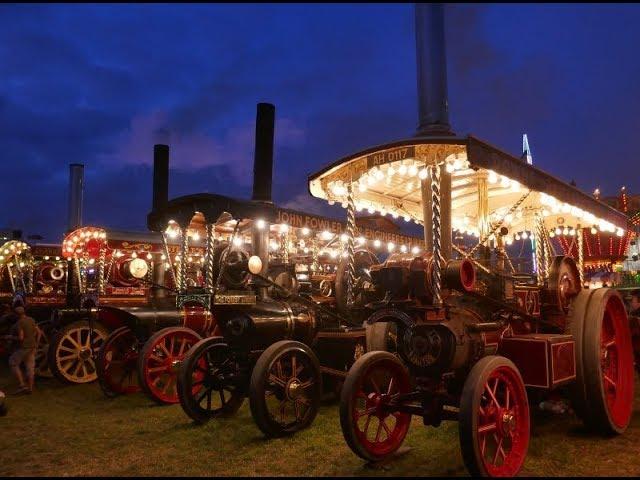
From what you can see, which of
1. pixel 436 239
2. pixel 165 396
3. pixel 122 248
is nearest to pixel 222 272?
pixel 165 396

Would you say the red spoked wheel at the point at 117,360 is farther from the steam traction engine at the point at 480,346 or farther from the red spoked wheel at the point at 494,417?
the red spoked wheel at the point at 494,417

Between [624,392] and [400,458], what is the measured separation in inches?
96.0

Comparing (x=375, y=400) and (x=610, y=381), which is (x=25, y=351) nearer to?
(x=375, y=400)

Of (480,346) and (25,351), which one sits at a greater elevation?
(480,346)

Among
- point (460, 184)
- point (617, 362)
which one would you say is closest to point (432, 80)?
point (460, 184)

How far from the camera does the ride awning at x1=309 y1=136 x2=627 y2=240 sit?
521 cm

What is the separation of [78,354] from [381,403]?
20.0 ft

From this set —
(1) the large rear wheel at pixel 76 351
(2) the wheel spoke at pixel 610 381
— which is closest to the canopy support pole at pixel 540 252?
(2) the wheel spoke at pixel 610 381

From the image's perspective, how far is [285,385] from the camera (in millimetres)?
4836

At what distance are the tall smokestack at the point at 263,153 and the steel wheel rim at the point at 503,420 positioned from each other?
6833 millimetres

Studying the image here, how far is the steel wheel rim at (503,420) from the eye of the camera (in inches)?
138

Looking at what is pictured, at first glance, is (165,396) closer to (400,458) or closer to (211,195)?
(211,195)

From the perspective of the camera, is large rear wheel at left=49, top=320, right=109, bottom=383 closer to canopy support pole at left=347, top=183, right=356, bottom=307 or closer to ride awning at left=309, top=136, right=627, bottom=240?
canopy support pole at left=347, top=183, right=356, bottom=307

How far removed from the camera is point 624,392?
5.05 m
